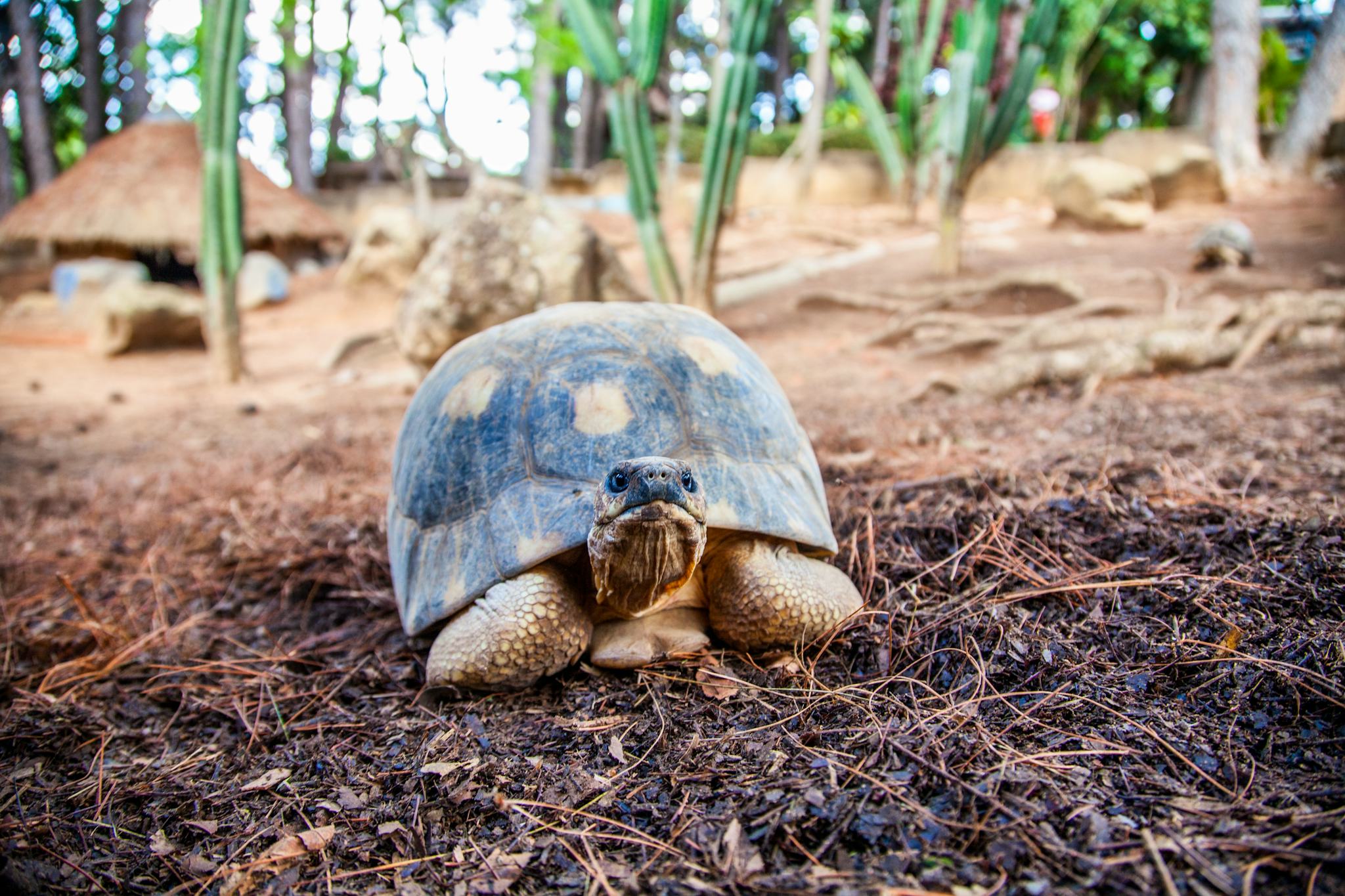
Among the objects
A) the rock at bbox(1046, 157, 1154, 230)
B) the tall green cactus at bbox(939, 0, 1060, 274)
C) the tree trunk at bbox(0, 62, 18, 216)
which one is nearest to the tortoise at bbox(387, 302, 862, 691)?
the tall green cactus at bbox(939, 0, 1060, 274)

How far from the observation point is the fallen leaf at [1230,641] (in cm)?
153

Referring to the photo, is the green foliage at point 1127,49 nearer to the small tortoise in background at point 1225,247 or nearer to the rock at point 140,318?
the small tortoise in background at point 1225,247

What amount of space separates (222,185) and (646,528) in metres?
6.25

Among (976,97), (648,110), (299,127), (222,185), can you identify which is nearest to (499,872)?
(648,110)

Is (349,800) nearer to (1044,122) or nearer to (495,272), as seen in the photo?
(495,272)

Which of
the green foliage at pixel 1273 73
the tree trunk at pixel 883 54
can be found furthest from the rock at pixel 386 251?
the green foliage at pixel 1273 73

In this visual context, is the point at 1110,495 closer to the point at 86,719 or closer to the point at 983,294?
the point at 86,719

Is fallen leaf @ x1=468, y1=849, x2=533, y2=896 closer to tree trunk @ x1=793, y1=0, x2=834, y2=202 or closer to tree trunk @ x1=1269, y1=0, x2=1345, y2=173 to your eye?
tree trunk @ x1=793, y1=0, x2=834, y2=202

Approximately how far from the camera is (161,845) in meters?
1.42

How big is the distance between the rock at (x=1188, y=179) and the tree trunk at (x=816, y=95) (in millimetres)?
4084

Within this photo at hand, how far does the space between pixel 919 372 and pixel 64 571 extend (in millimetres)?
4307

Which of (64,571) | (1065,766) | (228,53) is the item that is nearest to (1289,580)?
(1065,766)

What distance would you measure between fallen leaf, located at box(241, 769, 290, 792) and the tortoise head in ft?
2.23

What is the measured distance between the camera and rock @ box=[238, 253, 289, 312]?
37.2 ft
